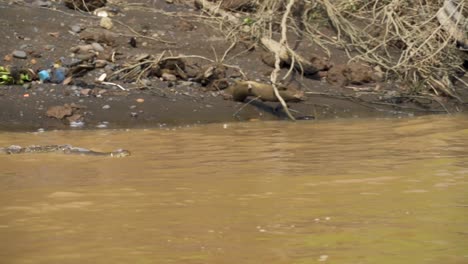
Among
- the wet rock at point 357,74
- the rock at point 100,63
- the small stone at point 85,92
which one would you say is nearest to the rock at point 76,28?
the rock at point 100,63

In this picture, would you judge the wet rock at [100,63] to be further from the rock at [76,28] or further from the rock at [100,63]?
the rock at [76,28]

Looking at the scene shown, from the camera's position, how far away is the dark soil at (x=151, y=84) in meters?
9.31

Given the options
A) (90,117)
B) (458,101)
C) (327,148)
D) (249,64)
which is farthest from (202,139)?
(458,101)

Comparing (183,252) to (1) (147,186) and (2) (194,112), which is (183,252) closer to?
(1) (147,186)

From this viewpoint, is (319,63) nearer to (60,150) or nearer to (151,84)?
(151,84)

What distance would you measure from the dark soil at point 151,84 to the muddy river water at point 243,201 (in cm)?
154

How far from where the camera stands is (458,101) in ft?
35.2

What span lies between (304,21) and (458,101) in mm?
2335

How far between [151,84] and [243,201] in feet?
18.3

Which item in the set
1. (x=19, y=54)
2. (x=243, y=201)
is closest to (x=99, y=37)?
(x=19, y=54)

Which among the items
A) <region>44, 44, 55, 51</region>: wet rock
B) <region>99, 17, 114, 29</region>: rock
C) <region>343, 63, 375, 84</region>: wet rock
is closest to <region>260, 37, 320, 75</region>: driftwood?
<region>343, 63, 375, 84</region>: wet rock

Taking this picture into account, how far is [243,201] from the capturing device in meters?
4.75

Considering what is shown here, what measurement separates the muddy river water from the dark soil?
5.05 feet

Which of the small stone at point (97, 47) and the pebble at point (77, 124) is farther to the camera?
the small stone at point (97, 47)
